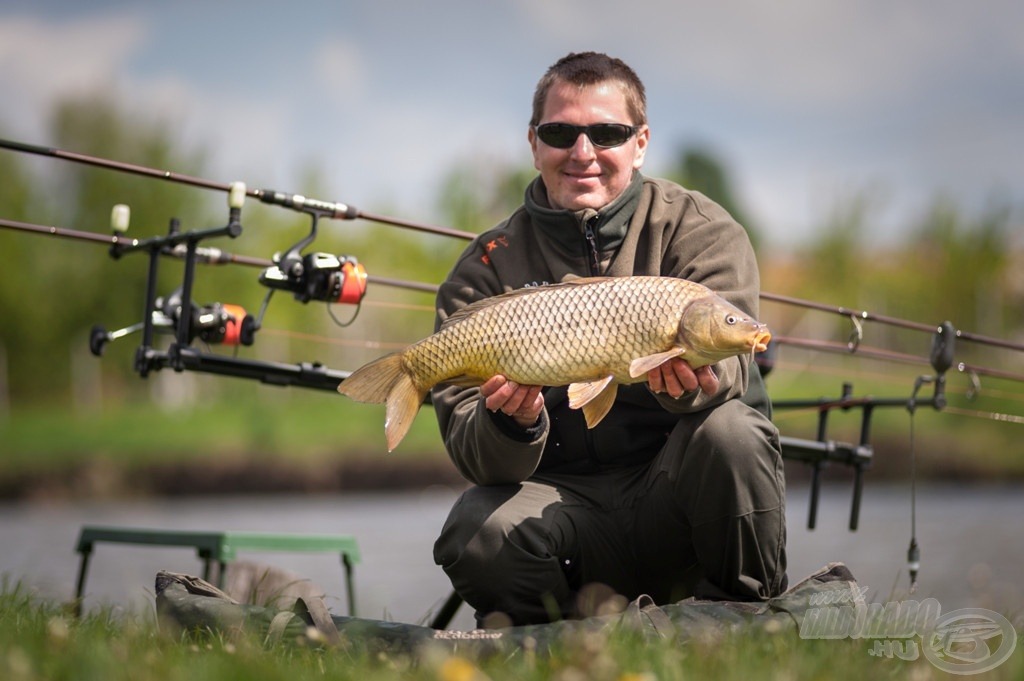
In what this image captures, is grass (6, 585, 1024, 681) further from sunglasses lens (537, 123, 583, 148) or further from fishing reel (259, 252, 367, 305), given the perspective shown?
fishing reel (259, 252, 367, 305)

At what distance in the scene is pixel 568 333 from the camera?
2492mm

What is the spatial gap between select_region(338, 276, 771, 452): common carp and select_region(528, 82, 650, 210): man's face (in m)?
0.47

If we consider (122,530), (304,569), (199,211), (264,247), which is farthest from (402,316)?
(122,530)

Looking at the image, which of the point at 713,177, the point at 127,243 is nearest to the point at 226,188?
the point at 127,243

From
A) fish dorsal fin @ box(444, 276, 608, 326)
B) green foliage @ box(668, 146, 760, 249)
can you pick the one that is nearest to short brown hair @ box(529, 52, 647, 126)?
fish dorsal fin @ box(444, 276, 608, 326)

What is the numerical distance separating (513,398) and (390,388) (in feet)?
0.91

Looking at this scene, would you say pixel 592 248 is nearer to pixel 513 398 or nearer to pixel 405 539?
pixel 513 398

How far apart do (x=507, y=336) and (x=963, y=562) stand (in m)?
10.5

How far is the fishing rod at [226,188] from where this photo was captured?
3338 millimetres

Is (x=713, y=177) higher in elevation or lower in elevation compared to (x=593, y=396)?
higher

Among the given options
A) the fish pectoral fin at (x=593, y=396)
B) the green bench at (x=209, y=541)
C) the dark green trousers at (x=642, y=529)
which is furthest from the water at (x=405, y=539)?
the fish pectoral fin at (x=593, y=396)

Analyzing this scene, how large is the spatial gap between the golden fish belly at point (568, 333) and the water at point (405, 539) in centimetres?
178

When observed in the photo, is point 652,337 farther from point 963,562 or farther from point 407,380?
point 963,562

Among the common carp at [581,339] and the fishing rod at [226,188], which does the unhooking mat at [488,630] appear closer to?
the common carp at [581,339]
